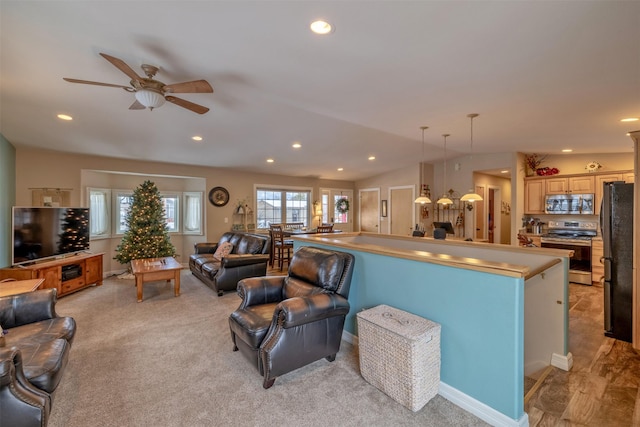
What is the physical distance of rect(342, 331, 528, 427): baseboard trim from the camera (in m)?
1.75

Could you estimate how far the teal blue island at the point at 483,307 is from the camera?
1.75 m

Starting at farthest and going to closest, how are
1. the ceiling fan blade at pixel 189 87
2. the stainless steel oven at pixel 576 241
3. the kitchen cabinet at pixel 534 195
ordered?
the kitchen cabinet at pixel 534 195
the stainless steel oven at pixel 576 241
the ceiling fan blade at pixel 189 87

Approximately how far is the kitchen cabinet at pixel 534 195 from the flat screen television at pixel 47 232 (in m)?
8.77

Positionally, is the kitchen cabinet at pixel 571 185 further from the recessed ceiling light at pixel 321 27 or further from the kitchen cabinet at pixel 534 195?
the recessed ceiling light at pixel 321 27

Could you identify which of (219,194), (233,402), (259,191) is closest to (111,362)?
(233,402)

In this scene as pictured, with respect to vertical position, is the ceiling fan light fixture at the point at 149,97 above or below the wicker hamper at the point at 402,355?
above

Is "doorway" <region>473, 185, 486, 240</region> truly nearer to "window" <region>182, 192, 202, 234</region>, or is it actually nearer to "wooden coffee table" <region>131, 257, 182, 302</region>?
"wooden coffee table" <region>131, 257, 182, 302</region>

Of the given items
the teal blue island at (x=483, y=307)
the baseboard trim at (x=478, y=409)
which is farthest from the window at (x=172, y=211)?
the baseboard trim at (x=478, y=409)

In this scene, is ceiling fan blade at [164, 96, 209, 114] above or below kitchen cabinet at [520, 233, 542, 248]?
above

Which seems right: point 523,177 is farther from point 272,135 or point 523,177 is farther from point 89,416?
point 89,416

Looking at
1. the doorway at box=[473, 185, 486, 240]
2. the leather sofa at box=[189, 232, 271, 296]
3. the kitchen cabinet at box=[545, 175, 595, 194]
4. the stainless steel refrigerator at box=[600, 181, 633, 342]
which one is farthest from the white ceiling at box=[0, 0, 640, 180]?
the doorway at box=[473, 185, 486, 240]

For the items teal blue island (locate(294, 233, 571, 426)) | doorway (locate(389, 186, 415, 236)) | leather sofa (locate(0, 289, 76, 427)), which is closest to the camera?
leather sofa (locate(0, 289, 76, 427))

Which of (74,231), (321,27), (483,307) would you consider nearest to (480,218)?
Answer: (483,307)

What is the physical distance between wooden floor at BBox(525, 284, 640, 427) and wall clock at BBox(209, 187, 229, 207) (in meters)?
6.63
